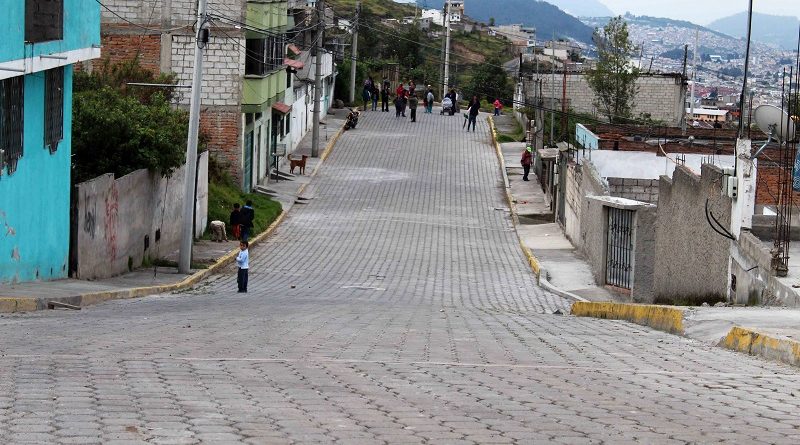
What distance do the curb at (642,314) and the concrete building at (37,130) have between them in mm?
8454

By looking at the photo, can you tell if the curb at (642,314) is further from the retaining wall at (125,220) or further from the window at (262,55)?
the window at (262,55)

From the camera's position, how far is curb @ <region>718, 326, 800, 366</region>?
10734mm

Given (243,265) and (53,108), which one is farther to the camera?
(243,265)

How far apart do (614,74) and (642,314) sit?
42.5 metres

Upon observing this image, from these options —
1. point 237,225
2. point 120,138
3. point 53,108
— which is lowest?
point 237,225

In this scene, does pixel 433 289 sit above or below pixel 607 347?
below

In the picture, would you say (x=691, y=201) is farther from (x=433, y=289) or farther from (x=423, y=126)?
(x=423, y=126)

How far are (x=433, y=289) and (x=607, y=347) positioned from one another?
12.6 m

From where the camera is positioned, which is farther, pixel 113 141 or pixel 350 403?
pixel 113 141

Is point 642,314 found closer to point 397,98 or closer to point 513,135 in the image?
point 513,135

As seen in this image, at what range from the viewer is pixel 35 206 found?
19.5 metres

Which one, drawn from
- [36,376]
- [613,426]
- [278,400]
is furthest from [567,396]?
[36,376]

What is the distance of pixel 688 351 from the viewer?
11.9 m

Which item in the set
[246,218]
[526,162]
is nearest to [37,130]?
[246,218]
